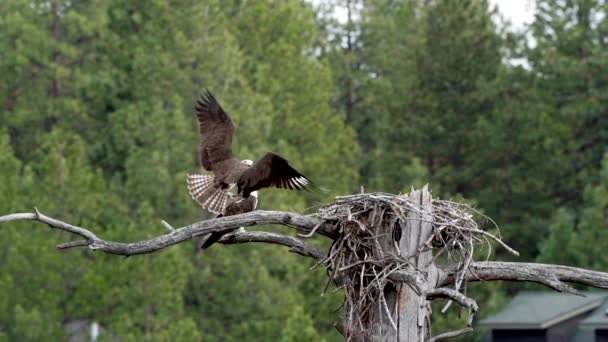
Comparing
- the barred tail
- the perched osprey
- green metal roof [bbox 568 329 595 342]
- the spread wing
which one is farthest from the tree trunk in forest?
green metal roof [bbox 568 329 595 342]

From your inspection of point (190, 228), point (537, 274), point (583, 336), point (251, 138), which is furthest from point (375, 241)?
point (251, 138)

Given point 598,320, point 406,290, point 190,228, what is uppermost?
point 598,320

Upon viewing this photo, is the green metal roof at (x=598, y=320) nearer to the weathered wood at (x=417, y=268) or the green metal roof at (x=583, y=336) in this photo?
the green metal roof at (x=583, y=336)

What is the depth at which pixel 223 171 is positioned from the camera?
11.8 metres

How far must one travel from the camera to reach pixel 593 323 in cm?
2053

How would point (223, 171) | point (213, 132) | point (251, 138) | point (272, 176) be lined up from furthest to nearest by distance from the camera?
point (251, 138) → point (213, 132) → point (223, 171) → point (272, 176)

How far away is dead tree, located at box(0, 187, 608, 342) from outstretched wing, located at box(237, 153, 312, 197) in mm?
1308

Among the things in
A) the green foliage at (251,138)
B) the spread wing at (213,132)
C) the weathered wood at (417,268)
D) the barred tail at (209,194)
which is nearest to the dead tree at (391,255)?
the weathered wood at (417,268)

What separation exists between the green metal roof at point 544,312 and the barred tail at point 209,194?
11769 millimetres

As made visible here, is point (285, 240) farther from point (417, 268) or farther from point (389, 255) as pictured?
point (417, 268)

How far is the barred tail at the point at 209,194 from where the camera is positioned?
11.2 meters

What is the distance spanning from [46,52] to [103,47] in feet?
11.8

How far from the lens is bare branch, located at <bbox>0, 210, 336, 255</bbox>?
26.3 ft

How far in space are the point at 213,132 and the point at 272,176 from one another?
2.36 meters
